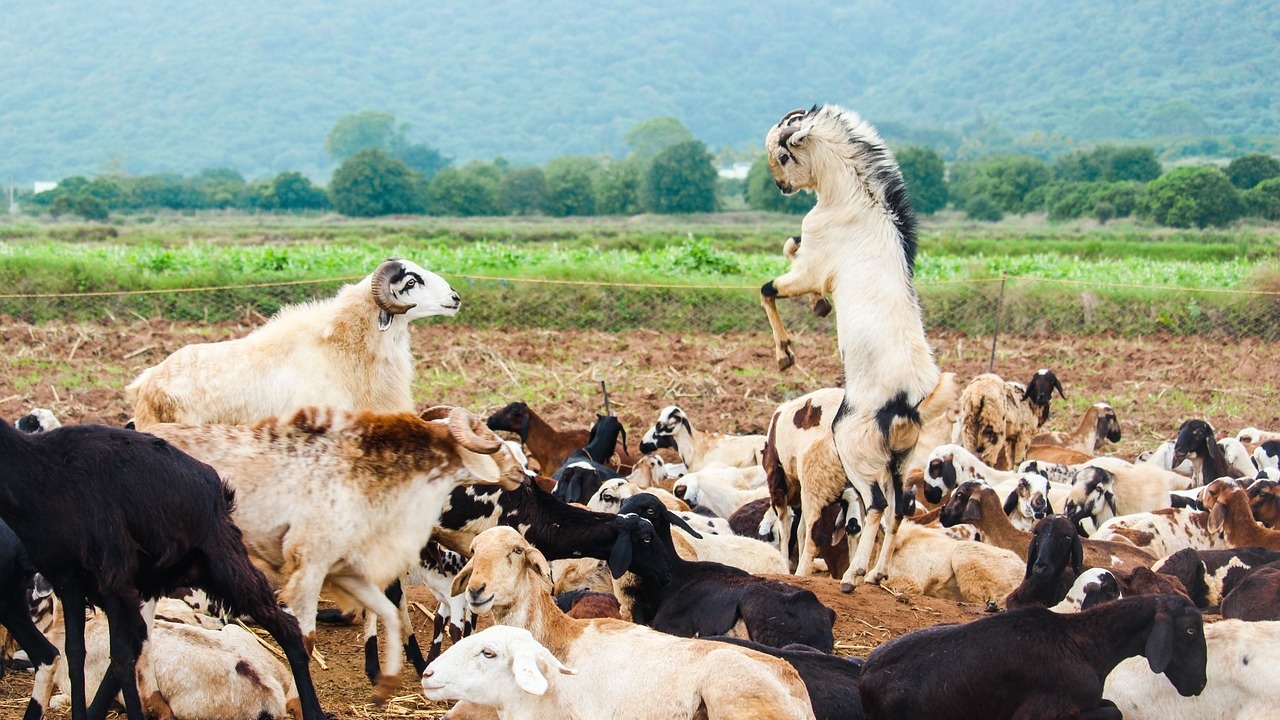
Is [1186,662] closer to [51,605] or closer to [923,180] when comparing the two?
[51,605]

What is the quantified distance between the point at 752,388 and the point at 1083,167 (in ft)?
270

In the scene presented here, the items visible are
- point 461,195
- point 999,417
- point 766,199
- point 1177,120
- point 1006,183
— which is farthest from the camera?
point 1177,120

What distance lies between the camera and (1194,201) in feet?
215

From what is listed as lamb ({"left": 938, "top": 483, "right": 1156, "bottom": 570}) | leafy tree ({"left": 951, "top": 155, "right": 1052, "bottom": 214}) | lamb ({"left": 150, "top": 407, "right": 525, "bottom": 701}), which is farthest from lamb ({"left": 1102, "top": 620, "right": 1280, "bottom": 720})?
leafy tree ({"left": 951, "top": 155, "right": 1052, "bottom": 214})

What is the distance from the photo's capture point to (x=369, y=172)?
8725 centimetres

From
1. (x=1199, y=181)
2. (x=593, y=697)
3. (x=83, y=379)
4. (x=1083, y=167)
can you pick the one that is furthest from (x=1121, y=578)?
(x=1083, y=167)

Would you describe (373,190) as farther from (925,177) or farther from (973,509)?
(973,509)

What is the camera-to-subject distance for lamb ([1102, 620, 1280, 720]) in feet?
18.9

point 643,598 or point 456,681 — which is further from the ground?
point 456,681

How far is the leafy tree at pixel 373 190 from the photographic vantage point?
86.9 m

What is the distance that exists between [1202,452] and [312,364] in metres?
7.87

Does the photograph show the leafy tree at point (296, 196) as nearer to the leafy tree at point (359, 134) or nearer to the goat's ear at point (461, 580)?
the leafy tree at point (359, 134)

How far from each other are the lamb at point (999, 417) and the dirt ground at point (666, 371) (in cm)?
181

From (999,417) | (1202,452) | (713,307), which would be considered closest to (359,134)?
(713,307)
